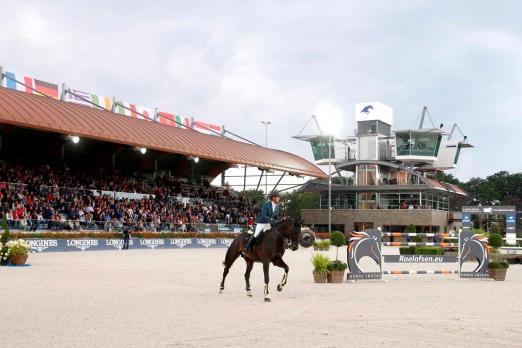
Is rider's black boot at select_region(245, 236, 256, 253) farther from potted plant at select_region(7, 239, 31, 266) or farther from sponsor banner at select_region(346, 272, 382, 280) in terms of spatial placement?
potted plant at select_region(7, 239, 31, 266)

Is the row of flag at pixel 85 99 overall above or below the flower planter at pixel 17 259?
above

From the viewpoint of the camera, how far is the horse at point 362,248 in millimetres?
19797

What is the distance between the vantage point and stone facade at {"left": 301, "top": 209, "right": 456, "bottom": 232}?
82.4 meters

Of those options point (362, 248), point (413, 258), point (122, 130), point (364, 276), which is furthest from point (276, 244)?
point (122, 130)

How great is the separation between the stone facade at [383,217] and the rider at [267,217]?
214 ft

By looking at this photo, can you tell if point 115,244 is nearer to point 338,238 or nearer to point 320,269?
point 338,238

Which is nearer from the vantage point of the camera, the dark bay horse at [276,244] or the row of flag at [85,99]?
the dark bay horse at [276,244]

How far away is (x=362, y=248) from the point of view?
20.1 m

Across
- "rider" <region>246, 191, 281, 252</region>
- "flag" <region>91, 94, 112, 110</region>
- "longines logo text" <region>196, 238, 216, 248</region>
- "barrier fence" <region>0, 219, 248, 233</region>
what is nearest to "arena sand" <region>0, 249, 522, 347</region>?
"rider" <region>246, 191, 281, 252</region>

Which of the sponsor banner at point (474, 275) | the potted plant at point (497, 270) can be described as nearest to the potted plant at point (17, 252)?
the sponsor banner at point (474, 275)

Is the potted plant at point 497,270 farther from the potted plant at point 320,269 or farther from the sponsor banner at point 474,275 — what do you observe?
the potted plant at point 320,269

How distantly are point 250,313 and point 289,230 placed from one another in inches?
150

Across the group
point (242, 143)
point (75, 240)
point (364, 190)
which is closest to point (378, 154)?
point (364, 190)

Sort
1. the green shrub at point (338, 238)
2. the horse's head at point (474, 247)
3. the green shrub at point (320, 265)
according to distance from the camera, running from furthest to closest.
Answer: the green shrub at point (338, 238) → the horse's head at point (474, 247) → the green shrub at point (320, 265)
